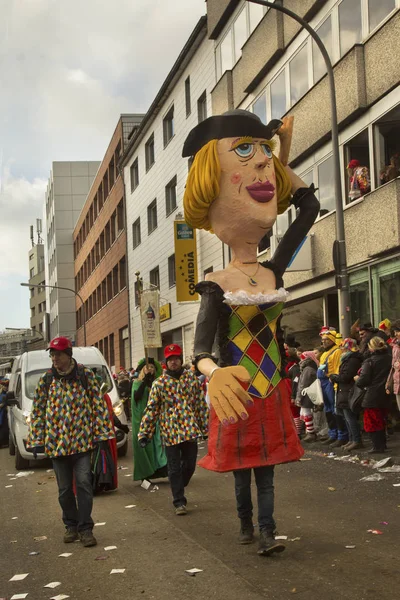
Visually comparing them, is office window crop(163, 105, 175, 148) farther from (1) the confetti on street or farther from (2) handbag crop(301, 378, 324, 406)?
(1) the confetti on street

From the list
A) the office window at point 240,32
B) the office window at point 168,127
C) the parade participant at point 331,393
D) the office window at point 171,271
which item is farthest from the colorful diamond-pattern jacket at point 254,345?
the office window at point 168,127

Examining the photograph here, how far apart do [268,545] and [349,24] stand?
13175 mm

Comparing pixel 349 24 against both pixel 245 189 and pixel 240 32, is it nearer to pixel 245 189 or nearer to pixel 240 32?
pixel 240 32

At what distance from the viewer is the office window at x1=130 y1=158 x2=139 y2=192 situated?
39.7m

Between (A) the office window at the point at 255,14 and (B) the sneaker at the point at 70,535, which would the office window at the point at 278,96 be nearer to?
(A) the office window at the point at 255,14

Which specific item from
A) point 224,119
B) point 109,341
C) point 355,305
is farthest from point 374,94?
point 109,341

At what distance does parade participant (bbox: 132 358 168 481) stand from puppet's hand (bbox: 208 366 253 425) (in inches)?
204

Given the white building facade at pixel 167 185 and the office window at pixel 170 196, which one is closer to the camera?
the white building facade at pixel 167 185

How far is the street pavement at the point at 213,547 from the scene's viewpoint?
17.3ft

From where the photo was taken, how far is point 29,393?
14.6 meters

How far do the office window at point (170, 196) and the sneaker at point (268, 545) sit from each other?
26692mm

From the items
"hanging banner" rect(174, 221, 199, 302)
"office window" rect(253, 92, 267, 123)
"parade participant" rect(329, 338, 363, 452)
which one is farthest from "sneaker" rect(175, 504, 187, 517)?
"hanging banner" rect(174, 221, 199, 302)

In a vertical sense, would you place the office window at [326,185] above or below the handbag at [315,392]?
above

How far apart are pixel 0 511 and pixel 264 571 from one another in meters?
4.65
